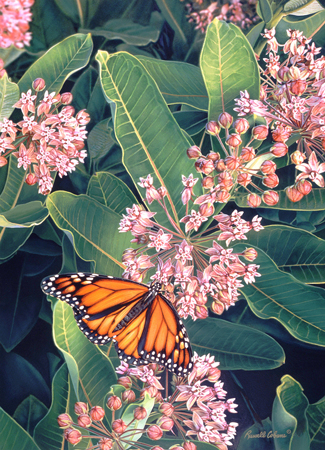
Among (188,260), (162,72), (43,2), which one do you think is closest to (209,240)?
(188,260)

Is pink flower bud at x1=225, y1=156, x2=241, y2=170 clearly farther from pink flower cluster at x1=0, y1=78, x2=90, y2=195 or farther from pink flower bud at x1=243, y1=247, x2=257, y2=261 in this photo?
pink flower cluster at x1=0, y1=78, x2=90, y2=195

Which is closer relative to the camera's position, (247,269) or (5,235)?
(247,269)

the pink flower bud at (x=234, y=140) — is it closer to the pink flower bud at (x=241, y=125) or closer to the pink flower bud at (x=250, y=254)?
the pink flower bud at (x=241, y=125)

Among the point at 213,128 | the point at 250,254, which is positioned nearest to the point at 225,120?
the point at 213,128

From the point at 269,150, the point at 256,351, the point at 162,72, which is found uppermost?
the point at 162,72

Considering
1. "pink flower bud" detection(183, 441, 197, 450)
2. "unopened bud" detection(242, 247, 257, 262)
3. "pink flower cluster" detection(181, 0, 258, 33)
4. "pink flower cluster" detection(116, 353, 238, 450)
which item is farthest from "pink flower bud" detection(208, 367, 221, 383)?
"pink flower cluster" detection(181, 0, 258, 33)

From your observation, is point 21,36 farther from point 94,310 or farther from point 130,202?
Answer: point 94,310
